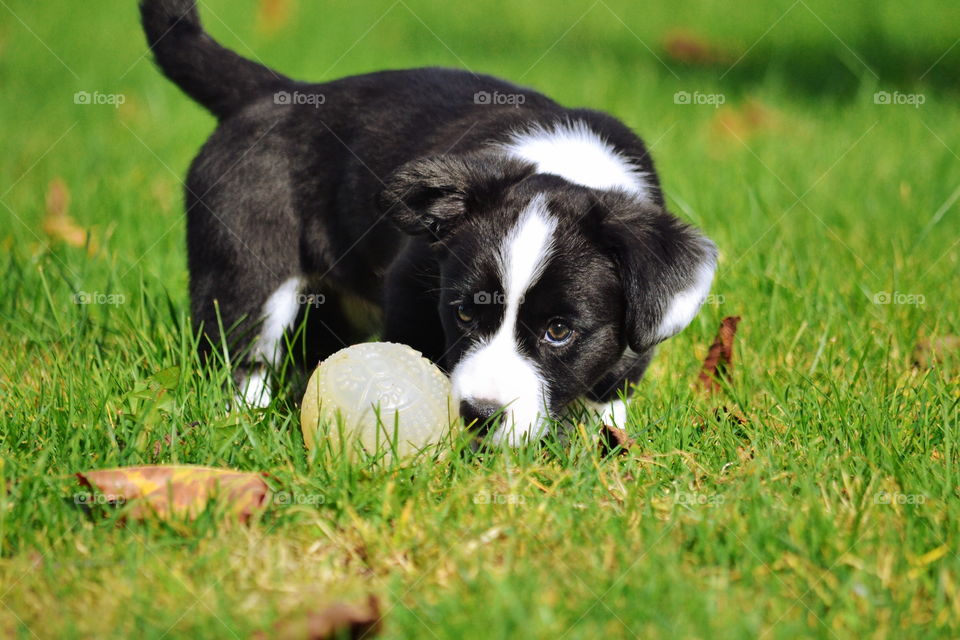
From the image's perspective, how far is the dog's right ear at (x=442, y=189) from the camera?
9.30 ft

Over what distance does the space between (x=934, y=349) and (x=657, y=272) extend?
3.99 ft

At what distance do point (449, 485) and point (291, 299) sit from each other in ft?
4.09

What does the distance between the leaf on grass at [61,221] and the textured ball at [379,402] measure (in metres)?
1.64

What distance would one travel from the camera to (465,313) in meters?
2.77

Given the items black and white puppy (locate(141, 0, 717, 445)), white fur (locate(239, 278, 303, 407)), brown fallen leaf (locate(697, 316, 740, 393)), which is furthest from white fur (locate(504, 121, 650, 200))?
white fur (locate(239, 278, 303, 407))

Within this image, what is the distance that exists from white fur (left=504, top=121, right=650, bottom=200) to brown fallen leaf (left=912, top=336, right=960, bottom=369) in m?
1.04

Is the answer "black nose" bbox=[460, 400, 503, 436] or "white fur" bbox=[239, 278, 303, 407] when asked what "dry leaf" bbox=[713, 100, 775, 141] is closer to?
"white fur" bbox=[239, 278, 303, 407]

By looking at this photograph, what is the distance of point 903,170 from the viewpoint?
536cm

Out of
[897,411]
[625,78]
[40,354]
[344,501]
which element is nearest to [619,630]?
[344,501]

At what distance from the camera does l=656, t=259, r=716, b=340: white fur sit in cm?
264

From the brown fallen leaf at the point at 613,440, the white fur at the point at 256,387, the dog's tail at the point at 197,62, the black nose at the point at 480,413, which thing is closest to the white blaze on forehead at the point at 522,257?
the black nose at the point at 480,413

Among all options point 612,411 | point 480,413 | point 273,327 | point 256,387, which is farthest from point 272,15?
point 480,413

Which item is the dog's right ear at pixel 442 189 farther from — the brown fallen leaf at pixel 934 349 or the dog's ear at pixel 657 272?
the brown fallen leaf at pixel 934 349

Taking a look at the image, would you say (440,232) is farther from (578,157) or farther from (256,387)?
(256,387)
